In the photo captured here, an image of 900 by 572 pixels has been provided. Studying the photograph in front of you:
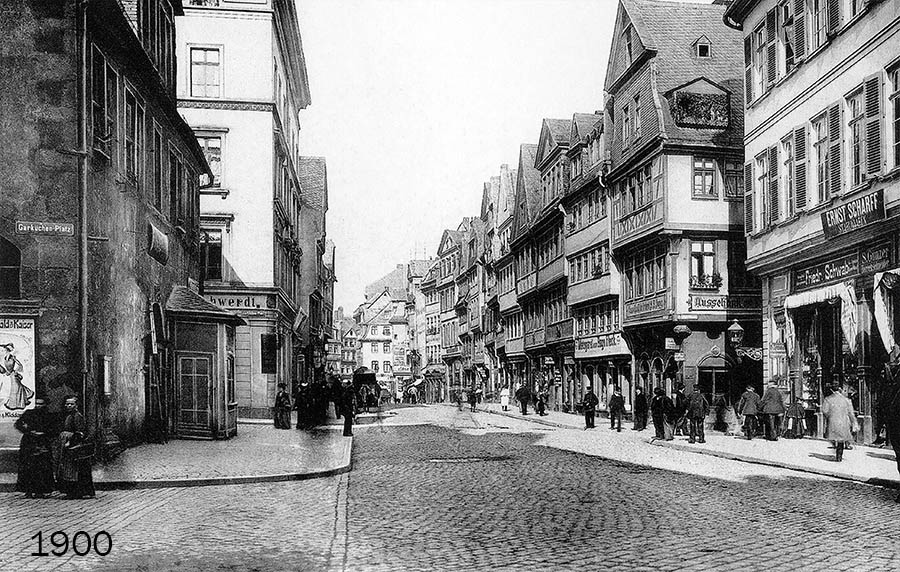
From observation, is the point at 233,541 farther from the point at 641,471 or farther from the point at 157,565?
the point at 641,471

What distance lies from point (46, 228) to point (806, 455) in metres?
15.3

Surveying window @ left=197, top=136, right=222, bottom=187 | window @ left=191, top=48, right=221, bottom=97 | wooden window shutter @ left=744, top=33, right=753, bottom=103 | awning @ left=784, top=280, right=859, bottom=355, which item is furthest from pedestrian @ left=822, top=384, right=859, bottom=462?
window @ left=191, top=48, right=221, bottom=97

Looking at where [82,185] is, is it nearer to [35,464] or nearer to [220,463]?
[35,464]

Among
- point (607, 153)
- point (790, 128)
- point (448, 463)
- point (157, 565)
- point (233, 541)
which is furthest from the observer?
point (607, 153)

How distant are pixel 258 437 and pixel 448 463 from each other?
9.00 metres

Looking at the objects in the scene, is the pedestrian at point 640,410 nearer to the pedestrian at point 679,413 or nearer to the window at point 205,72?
the pedestrian at point 679,413

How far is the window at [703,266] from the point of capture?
35.5 m

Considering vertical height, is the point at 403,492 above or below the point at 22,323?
below

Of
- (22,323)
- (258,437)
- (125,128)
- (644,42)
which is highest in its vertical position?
(644,42)

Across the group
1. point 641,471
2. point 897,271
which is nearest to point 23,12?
point 641,471

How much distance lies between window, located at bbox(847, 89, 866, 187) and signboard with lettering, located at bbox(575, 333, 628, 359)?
19652mm

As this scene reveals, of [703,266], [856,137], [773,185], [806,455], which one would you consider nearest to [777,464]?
[806,455]

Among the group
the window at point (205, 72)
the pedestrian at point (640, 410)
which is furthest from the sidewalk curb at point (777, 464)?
the window at point (205, 72)

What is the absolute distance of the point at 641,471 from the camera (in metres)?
18.0
